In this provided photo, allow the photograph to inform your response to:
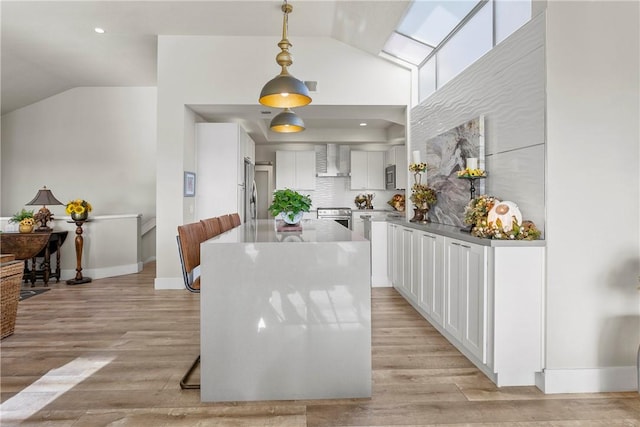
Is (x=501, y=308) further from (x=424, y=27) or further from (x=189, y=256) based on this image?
(x=424, y=27)

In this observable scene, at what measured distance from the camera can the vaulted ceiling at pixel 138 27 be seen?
13.3 ft

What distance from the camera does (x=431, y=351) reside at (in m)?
2.86

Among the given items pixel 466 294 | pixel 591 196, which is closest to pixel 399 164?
pixel 466 294

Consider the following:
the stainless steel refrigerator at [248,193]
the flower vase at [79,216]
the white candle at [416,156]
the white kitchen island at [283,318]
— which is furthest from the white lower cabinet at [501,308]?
the flower vase at [79,216]

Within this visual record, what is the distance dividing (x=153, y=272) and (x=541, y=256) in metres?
5.53

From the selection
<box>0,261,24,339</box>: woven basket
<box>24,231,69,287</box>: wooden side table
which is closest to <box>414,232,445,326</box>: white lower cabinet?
<box>0,261,24,339</box>: woven basket

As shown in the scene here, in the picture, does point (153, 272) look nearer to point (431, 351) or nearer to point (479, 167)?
point (431, 351)

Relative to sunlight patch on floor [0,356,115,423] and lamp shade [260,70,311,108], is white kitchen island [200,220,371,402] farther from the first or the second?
lamp shade [260,70,311,108]

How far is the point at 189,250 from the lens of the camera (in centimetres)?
238

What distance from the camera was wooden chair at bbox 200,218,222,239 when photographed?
287cm

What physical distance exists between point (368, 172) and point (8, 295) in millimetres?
6270

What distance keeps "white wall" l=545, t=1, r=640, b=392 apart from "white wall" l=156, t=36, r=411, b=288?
286 centimetres

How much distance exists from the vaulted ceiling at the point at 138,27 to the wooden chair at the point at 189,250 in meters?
2.79

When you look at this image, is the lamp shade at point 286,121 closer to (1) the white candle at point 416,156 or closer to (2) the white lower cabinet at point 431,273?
(1) the white candle at point 416,156
